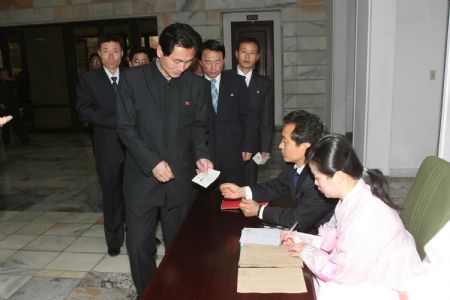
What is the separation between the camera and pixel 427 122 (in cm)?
520

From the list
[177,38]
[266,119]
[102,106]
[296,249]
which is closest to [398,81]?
[266,119]

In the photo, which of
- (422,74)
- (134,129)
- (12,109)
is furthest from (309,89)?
(134,129)

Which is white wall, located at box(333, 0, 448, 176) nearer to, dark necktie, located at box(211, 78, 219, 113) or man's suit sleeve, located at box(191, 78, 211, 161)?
dark necktie, located at box(211, 78, 219, 113)

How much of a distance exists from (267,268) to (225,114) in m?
1.94

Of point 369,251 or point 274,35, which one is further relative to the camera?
point 274,35

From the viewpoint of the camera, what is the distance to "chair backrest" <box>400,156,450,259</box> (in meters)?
1.64

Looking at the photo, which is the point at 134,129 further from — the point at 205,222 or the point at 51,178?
the point at 51,178

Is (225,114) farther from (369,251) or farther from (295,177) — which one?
(369,251)

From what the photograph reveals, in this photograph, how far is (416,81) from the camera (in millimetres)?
5105

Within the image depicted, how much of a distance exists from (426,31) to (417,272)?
431 centimetres

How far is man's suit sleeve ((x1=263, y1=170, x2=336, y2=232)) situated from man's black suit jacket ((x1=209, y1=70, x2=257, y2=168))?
1.34 metres

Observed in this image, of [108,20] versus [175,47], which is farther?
[108,20]

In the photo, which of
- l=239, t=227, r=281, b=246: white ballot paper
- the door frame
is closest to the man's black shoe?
l=239, t=227, r=281, b=246: white ballot paper

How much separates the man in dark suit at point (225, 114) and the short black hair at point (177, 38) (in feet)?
3.71
